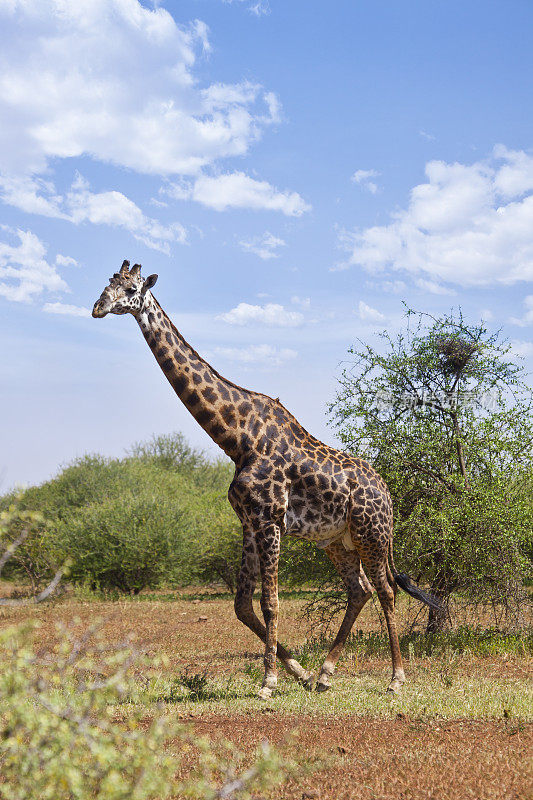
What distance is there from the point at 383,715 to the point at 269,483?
2.91 m

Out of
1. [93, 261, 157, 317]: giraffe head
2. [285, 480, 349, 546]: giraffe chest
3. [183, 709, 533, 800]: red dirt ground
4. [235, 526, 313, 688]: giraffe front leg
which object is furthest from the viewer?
[285, 480, 349, 546]: giraffe chest

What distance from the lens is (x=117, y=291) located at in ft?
29.4

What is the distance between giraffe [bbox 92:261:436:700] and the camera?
8.94m

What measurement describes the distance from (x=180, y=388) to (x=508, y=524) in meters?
7.40

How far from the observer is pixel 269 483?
9.03 metres

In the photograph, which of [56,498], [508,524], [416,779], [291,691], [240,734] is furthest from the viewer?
[56,498]

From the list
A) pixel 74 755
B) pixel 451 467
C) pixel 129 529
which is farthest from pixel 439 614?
pixel 129 529

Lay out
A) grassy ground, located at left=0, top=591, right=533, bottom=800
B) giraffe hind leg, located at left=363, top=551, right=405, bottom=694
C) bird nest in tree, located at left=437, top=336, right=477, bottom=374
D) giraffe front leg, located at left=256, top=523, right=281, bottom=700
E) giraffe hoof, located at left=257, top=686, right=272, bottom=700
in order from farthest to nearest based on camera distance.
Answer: bird nest in tree, located at left=437, top=336, right=477, bottom=374
giraffe hind leg, located at left=363, top=551, right=405, bottom=694
giraffe front leg, located at left=256, top=523, right=281, bottom=700
giraffe hoof, located at left=257, top=686, right=272, bottom=700
grassy ground, located at left=0, top=591, right=533, bottom=800

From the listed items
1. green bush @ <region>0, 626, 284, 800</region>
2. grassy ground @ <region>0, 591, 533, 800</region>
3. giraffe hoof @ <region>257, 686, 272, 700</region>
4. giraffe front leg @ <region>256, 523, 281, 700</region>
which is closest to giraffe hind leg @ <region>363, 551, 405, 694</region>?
grassy ground @ <region>0, 591, 533, 800</region>

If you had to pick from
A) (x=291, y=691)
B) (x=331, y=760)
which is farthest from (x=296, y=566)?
(x=331, y=760)

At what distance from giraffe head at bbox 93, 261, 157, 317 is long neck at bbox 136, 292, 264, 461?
128mm

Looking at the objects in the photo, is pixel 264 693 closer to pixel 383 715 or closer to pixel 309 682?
→ pixel 309 682

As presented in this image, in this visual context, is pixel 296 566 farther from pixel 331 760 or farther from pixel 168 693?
pixel 331 760

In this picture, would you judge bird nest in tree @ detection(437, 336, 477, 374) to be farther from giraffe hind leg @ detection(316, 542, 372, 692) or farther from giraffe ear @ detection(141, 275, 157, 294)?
giraffe ear @ detection(141, 275, 157, 294)
